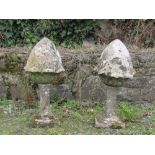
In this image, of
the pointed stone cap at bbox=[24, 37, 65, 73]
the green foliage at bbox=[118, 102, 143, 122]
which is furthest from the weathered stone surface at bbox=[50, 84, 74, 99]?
the pointed stone cap at bbox=[24, 37, 65, 73]

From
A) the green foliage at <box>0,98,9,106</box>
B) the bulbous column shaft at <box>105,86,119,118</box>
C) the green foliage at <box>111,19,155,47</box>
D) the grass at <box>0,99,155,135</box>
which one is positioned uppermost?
the green foliage at <box>111,19,155,47</box>

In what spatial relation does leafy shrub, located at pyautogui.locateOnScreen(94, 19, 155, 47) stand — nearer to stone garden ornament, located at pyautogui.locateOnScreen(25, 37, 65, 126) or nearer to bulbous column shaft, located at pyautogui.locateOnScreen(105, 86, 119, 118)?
bulbous column shaft, located at pyautogui.locateOnScreen(105, 86, 119, 118)

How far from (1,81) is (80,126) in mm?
1686

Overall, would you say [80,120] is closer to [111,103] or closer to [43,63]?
[111,103]

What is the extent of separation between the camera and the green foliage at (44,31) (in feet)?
30.1

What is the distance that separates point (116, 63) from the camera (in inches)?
241

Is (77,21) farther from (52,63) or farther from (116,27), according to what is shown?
(52,63)

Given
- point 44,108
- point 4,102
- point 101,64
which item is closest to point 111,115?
point 101,64

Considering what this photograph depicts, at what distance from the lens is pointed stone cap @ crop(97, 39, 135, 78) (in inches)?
240

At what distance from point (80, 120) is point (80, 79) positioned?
91 centimetres

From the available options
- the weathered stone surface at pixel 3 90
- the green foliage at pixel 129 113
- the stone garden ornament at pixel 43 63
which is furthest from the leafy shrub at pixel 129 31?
the stone garden ornament at pixel 43 63

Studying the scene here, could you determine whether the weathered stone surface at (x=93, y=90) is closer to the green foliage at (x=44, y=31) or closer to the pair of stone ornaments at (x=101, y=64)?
the pair of stone ornaments at (x=101, y=64)

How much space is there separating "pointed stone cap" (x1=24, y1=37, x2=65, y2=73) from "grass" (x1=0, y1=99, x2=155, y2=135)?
745 millimetres

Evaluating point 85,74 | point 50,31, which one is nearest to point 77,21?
point 50,31
